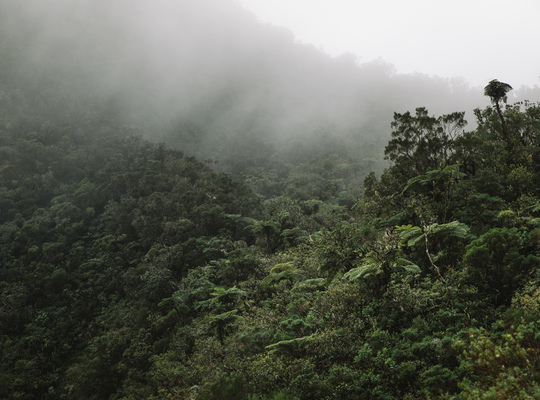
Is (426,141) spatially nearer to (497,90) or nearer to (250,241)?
(497,90)

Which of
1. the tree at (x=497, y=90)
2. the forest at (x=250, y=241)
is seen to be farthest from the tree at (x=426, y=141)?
the tree at (x=497, y=90)

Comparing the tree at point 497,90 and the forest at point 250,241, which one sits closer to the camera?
the forest at point 250,241

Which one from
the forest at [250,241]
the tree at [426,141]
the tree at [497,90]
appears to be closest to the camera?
the forest at [250,241]

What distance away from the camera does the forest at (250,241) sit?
685cm

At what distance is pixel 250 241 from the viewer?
86.0 feet

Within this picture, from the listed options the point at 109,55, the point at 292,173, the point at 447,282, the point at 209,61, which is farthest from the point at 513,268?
the point at 209,61

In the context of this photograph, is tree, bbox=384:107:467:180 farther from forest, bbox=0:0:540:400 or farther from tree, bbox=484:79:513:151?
tree, bbox=484:79:513:151

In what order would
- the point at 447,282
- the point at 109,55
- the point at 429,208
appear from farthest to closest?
the point at 109,55
the point at 429,208
the point at 447,282

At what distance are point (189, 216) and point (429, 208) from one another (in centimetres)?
1996

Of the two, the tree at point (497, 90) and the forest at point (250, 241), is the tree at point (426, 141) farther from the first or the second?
the tree at point (497, 90)

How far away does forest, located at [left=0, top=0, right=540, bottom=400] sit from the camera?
685cm

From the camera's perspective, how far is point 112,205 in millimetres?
29344

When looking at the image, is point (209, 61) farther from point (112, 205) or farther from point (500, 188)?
point (500, 188)

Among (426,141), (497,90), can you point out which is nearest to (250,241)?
(426,141)
